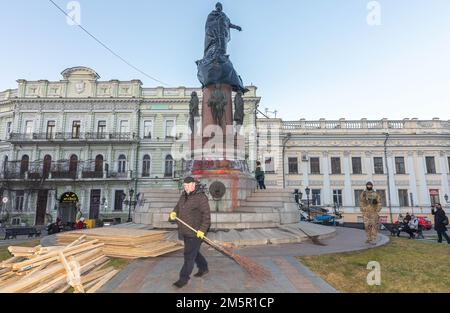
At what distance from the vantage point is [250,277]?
491 centimetres

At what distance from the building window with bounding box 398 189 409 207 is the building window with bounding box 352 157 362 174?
17.5 feet

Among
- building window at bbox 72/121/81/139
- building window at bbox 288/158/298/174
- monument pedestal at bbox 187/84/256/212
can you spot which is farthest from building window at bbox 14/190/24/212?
building window at bbox 288/158/298/174

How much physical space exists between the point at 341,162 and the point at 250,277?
1349 inches

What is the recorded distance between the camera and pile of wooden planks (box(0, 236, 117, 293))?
166 inches

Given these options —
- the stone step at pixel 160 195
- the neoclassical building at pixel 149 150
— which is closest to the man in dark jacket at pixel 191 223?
the stone step at pixel 160 195

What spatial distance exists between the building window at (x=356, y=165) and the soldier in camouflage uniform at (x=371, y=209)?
29305 mm

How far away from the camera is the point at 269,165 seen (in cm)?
3684

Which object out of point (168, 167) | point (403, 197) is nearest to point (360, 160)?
point (403, 197)

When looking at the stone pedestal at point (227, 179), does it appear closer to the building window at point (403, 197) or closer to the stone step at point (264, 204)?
the stone step at point (264, 204)

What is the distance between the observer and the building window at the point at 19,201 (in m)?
33.2

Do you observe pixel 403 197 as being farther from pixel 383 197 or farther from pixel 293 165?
pixel 293 165

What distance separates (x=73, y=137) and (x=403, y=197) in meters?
42.3
